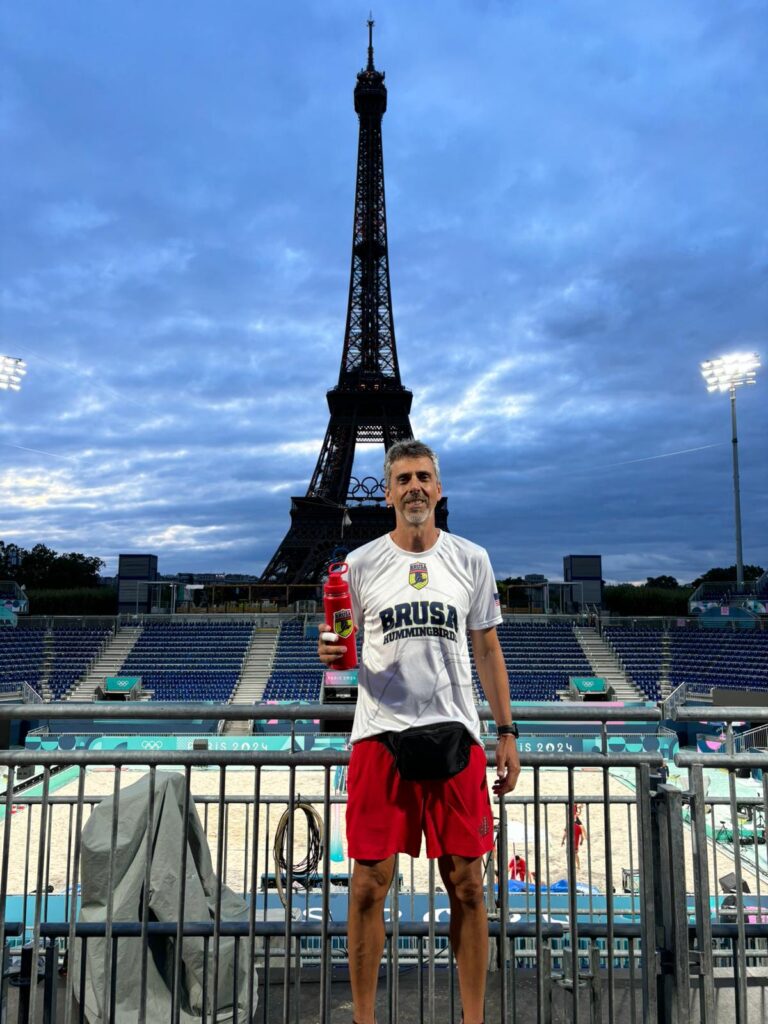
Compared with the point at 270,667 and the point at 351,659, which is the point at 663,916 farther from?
the point at 270,667

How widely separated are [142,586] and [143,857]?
40994mm

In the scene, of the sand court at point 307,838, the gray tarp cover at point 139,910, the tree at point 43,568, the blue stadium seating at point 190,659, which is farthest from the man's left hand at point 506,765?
the tree at point 43,568

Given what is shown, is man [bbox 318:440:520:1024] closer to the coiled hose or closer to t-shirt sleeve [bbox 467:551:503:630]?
t-shirt sleeve [bbox 467:551:503:630]

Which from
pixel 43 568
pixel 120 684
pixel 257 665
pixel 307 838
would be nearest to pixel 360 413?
pixel 257 665

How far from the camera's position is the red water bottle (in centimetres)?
261

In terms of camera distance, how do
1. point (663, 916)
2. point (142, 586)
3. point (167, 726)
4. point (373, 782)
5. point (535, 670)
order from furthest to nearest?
point (142, 586) < point (535, 670) < point (167, 726) < point (663, 916) < point (373, 782)

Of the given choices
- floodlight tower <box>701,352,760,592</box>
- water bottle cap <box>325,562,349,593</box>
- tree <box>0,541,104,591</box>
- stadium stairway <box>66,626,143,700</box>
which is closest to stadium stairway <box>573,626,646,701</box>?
floodlight tower <box>701,352,760,592</box>

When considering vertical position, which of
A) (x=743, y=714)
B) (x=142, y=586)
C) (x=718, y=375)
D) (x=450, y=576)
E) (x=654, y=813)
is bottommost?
(x=654, y=813)

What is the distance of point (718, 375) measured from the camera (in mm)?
31875

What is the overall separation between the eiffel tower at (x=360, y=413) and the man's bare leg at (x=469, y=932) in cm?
3597

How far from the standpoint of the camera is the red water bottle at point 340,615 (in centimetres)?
261

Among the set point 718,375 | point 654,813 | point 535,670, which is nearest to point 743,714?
point 654,813

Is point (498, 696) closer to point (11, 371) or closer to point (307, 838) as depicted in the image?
point (307, 838)

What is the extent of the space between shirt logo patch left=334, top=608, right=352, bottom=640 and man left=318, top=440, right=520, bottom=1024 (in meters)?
0.06
